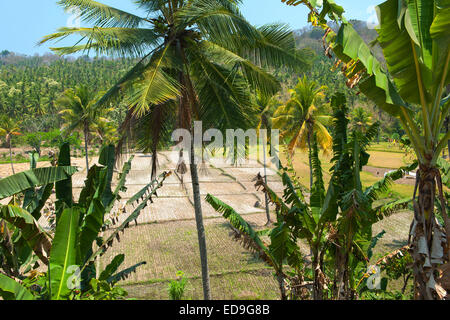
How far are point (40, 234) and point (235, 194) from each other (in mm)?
17710

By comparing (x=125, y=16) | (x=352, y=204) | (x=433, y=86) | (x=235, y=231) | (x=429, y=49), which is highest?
(x=125, y=16)

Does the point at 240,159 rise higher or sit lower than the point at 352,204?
higher

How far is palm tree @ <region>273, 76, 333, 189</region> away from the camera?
48.4 feet

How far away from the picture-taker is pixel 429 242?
2.98 m

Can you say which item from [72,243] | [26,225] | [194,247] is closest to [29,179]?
[26,225]

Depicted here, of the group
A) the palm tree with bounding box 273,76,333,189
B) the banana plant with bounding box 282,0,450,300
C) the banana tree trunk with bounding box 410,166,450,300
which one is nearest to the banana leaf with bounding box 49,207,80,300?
the banana plant with bounding box 282,0,450,300

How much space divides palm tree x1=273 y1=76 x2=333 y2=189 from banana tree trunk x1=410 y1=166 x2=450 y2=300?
38.4 feet

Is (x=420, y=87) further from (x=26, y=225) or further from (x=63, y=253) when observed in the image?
(x=26, y=225)

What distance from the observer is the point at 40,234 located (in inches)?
156

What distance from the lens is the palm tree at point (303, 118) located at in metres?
14.7

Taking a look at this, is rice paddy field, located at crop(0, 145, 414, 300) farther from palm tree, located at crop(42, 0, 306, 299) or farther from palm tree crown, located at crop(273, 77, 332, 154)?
palm tree crown, located at crop(273, 77, 332, 154)

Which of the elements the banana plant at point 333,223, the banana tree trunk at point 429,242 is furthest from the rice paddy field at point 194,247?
the banana tree trunk at point 429,242

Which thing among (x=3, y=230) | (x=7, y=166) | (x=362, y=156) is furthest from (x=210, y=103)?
(x=7, y=166)

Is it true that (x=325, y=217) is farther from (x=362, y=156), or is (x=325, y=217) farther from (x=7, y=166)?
(x=7, y=166)
